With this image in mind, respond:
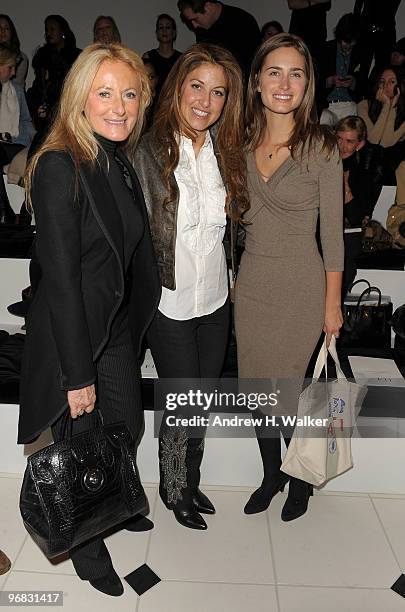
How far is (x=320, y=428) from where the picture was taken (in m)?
2.47

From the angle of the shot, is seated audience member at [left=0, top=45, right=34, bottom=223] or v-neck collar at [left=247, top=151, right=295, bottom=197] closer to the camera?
v-neck collar at [left=247, top=151, right=295, bottom=197]

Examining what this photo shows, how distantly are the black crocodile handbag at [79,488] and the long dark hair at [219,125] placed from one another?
786 millimetres

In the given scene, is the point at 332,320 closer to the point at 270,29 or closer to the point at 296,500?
the point at 296,500

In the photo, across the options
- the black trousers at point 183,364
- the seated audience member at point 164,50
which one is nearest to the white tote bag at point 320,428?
the black trousers at point 183,364

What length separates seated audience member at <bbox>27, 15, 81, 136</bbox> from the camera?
5551mm

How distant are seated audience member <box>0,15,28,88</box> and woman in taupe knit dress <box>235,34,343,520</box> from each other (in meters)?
4.33

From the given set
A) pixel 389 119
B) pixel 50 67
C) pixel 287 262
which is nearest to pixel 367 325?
pixel 287 262

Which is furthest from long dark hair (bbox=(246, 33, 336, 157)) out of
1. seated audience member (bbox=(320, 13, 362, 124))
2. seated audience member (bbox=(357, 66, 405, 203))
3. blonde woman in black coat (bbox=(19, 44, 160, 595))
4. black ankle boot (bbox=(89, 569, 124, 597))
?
seated audience member (bbox=(320, 13, 362, 124))

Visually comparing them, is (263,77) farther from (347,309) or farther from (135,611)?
(135,611)

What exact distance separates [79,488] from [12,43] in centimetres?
554

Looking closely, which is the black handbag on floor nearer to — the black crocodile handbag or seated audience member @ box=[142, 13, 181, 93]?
the black crocodile handbag

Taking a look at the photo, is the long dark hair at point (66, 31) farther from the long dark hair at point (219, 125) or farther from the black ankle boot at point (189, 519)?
the black ankle boot at point (189, 519)

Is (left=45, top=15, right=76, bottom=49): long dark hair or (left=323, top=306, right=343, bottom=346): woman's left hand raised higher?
(left=45, top=15, right=76, bottom=49): long dark hair

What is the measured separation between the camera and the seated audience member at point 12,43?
602cm
